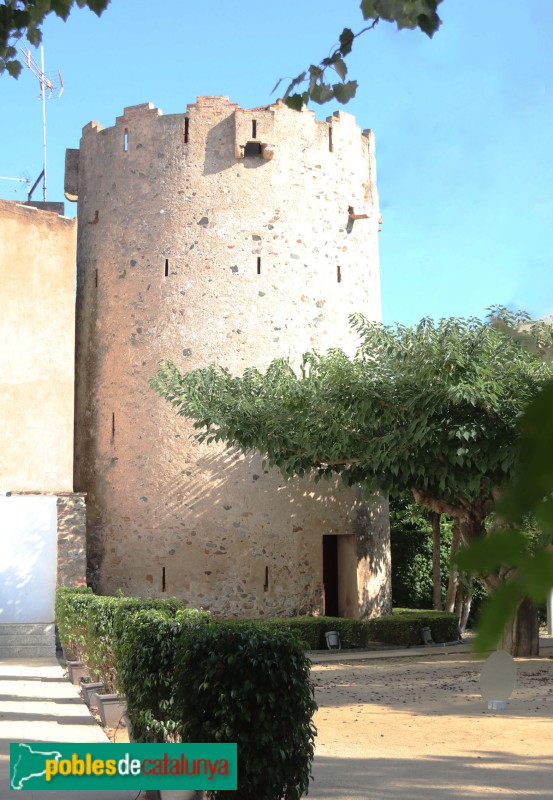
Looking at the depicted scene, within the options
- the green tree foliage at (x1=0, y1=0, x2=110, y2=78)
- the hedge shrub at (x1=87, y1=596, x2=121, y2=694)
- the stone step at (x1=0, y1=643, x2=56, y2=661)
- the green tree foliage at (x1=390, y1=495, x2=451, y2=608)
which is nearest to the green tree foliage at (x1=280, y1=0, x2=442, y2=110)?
the green tree foliage at (x1=0, y1=0, x2=110, y2=78)

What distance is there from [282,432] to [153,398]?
3653 mm

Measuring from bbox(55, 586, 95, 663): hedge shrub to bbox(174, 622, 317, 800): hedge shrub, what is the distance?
599cm

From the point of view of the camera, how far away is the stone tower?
1766cm

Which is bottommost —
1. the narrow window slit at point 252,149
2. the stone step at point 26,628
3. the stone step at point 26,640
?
the stone step at point 26,640

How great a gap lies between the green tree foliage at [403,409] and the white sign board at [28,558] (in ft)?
10.1

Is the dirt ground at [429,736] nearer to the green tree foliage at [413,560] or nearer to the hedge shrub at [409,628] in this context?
the hedge shrub at [409,628]

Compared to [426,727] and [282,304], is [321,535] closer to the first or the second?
[282,304]

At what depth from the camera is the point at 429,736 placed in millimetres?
8828

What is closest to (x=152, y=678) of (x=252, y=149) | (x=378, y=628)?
(x=378, y=628)

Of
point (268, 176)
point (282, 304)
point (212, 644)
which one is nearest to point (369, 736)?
point (212, 644)

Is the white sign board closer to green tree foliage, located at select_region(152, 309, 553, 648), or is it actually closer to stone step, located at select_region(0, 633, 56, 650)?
stone step, located at select_region(0, 633, 56, 650)

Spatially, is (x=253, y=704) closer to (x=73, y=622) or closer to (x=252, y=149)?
(x=73, y=622)

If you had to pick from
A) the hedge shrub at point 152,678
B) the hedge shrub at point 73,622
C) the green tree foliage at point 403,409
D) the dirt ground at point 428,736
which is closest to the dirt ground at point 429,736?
the dirt ground at point 428,736

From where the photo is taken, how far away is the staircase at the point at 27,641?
14930mm
